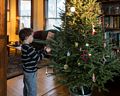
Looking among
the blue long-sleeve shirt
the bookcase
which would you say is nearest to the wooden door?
the blue long-sleeve shirt

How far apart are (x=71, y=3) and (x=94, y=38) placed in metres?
0.54

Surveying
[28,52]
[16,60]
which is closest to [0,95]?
[28,52]

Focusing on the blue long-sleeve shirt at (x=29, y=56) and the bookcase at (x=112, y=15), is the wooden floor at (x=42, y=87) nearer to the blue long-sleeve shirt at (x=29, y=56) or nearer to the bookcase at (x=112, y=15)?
the blue long-sleeve shirt at (x=29, y=56)

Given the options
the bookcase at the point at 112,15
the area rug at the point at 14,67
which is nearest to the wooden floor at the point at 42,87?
the area rug at the point at 14,67

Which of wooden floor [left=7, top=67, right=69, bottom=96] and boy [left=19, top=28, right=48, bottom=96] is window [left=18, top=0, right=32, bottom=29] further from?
boy [left=19, top=28, right=48, bottom=96]

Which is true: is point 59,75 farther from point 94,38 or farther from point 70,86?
point 94,38

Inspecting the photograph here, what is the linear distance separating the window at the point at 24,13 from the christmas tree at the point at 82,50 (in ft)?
21.6

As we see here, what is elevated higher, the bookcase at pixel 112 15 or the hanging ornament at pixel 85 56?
the bookcase at pixel 112 15

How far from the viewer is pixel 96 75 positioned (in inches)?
125

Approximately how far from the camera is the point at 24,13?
995 cm

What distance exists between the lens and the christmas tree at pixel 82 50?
314 centimetres

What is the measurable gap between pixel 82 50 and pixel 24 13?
7.12m

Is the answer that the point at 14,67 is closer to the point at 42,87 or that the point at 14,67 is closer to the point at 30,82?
the point at 42,87

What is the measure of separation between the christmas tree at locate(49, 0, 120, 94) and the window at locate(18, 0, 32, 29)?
21.6 feet
